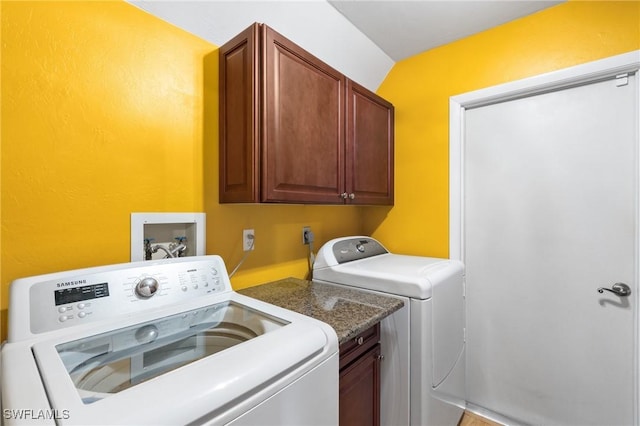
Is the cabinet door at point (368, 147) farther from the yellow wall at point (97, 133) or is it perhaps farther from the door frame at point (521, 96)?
the yellow wall at point (97, 133)

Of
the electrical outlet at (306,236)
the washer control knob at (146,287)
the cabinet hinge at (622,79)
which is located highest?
the cabinet hinge at (622,79)

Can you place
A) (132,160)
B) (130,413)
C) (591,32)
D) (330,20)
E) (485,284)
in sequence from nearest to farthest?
(130,413), (132,160), (591,32), (330,20), (485,284)

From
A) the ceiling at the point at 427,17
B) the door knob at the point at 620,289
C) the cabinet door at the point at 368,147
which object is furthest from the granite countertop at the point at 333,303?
the ceiling at the point at 427,17

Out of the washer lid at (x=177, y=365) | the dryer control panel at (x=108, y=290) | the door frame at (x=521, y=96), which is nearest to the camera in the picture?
the washer lid at (x=177, y=365)

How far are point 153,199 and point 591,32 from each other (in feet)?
7.85

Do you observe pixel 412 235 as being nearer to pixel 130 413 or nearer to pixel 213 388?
pixel 213 388

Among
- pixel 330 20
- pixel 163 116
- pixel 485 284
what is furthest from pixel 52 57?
pixel 485 284

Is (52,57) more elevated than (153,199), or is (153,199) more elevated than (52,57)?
(52,57)

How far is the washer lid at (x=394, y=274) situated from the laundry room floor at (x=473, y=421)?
1023 mm

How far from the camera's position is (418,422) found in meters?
1.33

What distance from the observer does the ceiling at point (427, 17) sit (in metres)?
1.62

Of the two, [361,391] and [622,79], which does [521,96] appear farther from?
[361,391]

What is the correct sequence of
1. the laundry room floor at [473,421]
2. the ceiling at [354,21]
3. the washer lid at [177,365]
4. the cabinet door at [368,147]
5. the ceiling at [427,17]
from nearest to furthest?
1. the washer lid at [177,365]
2. the ceiling at [354,21]
3. the ceiling at [427,17]
4. the cabinet door at [368,147]
5. the laundry room floor at [473,421]

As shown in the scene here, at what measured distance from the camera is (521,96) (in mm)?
1764
